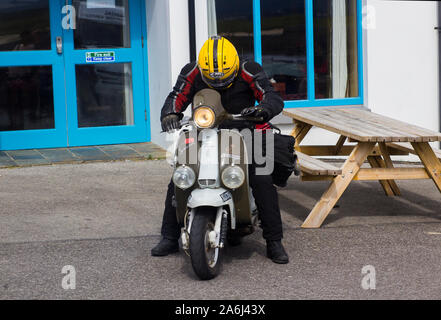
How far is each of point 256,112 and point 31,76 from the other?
18.8 feet

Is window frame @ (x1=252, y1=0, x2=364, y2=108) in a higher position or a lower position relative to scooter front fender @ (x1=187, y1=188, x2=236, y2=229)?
higher

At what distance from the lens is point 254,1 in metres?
9.91

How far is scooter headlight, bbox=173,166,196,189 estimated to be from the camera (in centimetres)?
508

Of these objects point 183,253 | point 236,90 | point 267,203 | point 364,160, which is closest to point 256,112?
point 236,90

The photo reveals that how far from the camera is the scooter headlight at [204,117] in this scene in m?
4.95

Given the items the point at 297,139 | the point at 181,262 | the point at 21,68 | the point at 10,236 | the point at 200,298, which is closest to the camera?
the point at 200,298

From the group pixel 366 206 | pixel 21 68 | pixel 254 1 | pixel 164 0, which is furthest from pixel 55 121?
pixel 366 206

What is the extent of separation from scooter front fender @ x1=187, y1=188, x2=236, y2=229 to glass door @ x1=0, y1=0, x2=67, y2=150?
220 inches

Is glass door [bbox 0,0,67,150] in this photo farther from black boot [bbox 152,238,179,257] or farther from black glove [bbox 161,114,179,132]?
black glove [bbox 161,114,179,132]

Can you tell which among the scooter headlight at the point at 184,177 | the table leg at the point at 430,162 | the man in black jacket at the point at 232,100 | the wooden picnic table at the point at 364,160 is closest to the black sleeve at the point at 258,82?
the man in black jacket at the point at 232,100

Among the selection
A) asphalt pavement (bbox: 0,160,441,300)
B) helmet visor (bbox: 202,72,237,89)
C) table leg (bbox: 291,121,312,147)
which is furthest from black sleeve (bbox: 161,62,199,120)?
table leg (bbox: 291,121,312,147)

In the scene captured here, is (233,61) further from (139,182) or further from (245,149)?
(139,182)

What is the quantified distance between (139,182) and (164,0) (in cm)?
250

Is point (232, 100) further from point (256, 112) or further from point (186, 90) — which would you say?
point (256, 112)
